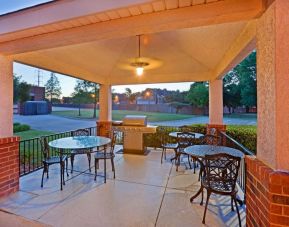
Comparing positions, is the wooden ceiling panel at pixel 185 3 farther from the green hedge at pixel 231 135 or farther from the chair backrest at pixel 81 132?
the green hedge at pixel 231 135

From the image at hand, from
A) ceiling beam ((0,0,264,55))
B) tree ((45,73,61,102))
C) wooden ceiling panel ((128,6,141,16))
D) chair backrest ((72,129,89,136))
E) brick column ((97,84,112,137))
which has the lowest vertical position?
chair backrest ((72,129,89,136))

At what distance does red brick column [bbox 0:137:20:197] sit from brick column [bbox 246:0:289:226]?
364 centimetres

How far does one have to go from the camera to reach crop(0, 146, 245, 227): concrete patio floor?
2.41 m

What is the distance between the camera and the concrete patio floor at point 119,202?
2.41 meters

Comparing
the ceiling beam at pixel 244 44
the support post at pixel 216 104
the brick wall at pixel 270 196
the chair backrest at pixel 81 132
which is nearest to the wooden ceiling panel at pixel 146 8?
the ceiling beam at pixel 244 44

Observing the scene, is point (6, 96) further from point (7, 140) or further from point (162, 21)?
point (162, 21)

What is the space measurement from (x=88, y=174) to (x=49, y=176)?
0.82 m

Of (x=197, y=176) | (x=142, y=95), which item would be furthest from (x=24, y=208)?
(x=142, y=95)

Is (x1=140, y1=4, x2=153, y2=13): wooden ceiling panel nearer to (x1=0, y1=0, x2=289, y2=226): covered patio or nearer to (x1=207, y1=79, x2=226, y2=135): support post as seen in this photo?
(x1=0, y1=0, x2=289, y2=226): covered patio

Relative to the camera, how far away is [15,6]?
2.33m

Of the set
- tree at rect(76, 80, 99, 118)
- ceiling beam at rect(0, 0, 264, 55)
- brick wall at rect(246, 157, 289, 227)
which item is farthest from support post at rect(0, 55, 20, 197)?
tree at rect(76, 80, 99, 118)

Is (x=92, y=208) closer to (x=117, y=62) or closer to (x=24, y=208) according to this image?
(x=24, y=208)

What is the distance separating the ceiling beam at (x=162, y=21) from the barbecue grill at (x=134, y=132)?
3.75m

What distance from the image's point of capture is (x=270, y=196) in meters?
1.47
